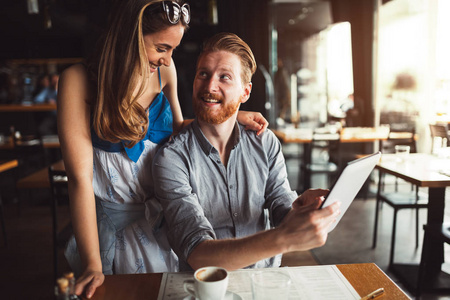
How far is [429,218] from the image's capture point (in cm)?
306

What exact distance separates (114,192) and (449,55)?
5.06 metres

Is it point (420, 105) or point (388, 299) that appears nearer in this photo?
point (388, 299)

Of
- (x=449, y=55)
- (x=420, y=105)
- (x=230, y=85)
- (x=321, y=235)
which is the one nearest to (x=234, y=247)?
(x=321, y=235)

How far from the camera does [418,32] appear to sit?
5.66m

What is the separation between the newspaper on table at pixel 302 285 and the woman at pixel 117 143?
21 centimetres

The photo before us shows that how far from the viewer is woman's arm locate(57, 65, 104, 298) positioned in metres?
1.24

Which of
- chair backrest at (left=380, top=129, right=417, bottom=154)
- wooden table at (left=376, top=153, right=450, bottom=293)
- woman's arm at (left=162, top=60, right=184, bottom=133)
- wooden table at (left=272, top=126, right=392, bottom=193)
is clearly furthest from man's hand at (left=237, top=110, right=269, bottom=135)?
wooden table at (left=272, top=126, right=392, bottom=193)

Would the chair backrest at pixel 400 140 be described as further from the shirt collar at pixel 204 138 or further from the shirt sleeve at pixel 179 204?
the shirt sleeve at pixel 179 204

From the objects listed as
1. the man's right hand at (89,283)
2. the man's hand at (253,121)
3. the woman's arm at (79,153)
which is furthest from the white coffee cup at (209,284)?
the man's hand at (253,121)

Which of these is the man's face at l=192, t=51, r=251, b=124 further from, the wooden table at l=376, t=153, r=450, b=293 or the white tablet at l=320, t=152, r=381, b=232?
the wooden table at l=376, t=153, r=450, b=293

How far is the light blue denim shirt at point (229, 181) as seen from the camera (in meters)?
1.46

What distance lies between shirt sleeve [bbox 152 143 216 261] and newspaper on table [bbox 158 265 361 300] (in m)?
0.12

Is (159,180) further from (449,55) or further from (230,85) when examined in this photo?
(449,55)

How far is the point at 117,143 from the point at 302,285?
2.68 feet
